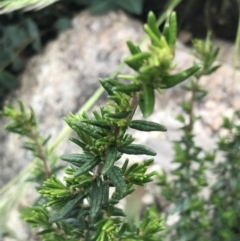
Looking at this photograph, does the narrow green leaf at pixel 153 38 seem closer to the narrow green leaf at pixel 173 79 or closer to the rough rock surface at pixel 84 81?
the narrow green leaf at pixel 173 79

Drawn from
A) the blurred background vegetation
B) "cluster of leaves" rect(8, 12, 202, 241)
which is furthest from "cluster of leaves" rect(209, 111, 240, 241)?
the blurred background vegetation

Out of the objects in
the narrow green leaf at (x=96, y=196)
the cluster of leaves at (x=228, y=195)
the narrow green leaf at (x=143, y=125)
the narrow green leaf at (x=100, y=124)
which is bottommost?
the cluster of leaves at (x=228, y=195)

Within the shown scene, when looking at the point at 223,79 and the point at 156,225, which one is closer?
the point at 156,225

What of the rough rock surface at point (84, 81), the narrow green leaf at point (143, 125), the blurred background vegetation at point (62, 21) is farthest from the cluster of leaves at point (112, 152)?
the blurred background vegetation at point (62, 21)

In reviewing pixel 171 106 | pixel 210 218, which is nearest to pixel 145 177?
pixel 210 218

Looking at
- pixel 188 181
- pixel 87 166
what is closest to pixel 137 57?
pixel 87 166

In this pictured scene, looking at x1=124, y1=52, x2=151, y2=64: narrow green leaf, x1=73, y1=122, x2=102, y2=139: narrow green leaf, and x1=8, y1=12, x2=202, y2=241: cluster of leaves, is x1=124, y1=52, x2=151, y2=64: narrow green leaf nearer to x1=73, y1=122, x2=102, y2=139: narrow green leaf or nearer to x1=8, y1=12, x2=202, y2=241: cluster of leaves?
x1=8, y1=12, x2=202, y2=241: cluster of leaves

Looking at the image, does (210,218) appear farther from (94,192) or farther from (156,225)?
(94,192)
